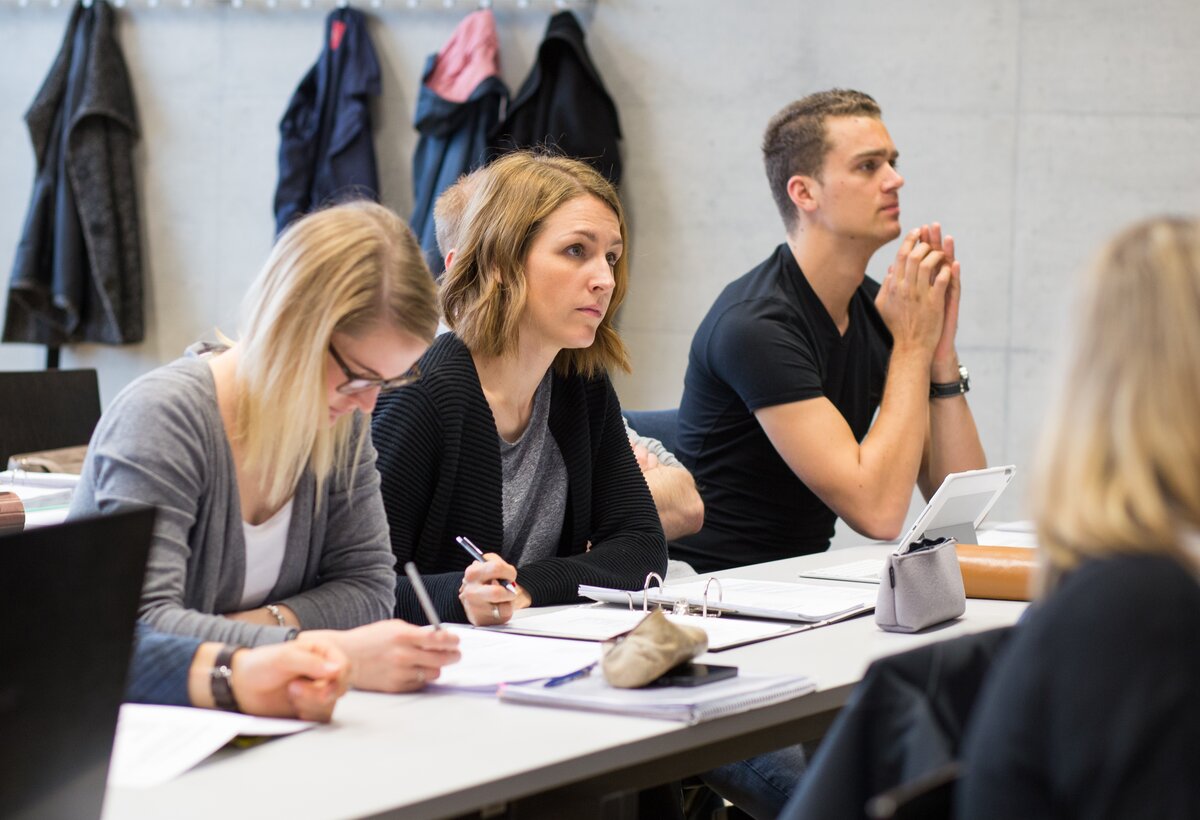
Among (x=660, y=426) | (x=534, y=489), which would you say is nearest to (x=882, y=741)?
(x=534, y=489)

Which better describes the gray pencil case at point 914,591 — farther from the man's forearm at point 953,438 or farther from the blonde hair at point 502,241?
the man's forearm at point 953,438

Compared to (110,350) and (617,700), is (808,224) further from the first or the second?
(110,350)

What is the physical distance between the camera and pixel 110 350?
4895mm

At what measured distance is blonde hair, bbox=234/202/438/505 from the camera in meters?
1.52

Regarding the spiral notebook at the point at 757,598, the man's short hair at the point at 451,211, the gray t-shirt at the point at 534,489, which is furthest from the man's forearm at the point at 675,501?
the man's short hair at the point at 451,211

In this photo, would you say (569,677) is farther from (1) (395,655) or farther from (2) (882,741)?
(2) (882,741)

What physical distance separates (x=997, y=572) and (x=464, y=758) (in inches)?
45.8

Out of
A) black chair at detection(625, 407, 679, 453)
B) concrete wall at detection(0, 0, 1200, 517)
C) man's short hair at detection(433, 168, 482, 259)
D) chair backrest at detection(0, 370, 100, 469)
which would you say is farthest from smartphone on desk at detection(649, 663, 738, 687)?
concrete wall at detection(0, 0, 1200, 517)

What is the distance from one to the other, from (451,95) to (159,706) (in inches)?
132

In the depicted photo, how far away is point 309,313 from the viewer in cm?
152

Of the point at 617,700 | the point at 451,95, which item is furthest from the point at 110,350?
the point at 617,700

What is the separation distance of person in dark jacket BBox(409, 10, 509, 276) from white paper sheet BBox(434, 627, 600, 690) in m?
2.80

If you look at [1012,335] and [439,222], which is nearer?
[439,222]

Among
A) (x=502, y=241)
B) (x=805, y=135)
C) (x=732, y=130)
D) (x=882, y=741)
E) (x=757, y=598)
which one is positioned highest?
(x=732, y=130)
